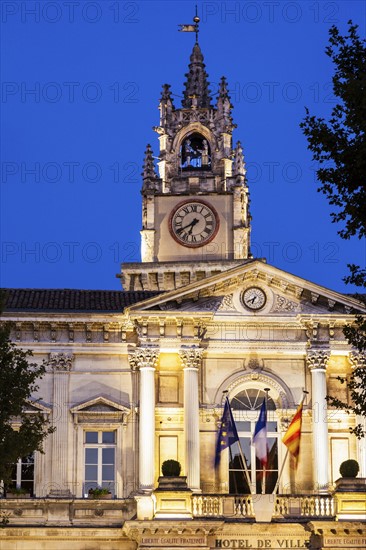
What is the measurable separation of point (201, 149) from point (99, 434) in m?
22.0

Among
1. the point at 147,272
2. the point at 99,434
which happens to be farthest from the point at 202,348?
the point at 147,272

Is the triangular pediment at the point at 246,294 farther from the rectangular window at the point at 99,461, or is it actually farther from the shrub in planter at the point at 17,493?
the shrub in planter at the point at 17,493

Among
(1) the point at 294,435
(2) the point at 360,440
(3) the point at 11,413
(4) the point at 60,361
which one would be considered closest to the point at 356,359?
(2) the point at 360,440

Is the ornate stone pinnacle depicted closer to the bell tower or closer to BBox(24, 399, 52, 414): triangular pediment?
the bell tower

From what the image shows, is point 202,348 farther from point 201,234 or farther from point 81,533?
point 201,234

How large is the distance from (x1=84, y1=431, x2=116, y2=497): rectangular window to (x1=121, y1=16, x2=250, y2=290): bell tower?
55.6ft

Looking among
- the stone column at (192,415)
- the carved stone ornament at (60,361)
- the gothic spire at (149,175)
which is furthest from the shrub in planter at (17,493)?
the gothic spire at (149,175)

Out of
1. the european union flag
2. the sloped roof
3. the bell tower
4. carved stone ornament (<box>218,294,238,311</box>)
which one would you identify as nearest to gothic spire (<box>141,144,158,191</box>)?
the bell tower

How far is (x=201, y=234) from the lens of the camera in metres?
66.8

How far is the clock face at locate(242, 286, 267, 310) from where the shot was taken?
4991 centimetres

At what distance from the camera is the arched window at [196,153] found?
67938mm

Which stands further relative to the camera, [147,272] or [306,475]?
[147,272]

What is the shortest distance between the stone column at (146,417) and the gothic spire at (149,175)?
19.0 meters

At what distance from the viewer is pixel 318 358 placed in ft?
162
